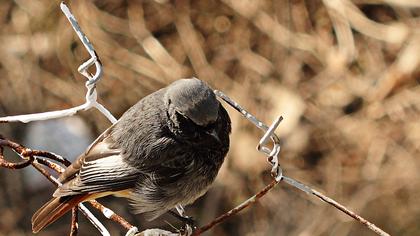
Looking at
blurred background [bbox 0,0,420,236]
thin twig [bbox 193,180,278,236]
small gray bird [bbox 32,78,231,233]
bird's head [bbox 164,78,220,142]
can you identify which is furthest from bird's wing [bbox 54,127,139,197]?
blurred background [bbox 0,0,420,236]

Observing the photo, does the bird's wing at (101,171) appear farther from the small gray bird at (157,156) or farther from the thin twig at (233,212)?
the thin twig at (233,212)

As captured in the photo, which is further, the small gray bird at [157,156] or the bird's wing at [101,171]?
the small gray bird at [157,156]

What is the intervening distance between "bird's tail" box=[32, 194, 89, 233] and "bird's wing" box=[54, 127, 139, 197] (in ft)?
0.16

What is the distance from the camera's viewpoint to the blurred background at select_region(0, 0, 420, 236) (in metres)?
5.57

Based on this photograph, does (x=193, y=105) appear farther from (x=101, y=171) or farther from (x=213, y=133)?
(x=101, y=171)

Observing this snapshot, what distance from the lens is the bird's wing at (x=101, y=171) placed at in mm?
2713

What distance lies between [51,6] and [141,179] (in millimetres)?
3559

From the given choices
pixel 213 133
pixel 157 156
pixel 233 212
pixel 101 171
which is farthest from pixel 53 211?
pixel 233 212

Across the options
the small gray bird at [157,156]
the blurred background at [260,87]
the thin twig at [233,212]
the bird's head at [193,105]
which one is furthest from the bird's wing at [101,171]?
the blurred background at [260,87]

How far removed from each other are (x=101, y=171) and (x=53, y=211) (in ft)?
0.75

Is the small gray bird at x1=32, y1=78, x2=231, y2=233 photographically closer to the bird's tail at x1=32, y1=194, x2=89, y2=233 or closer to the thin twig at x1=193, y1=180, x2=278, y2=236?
the bird's tail at x1=32, y1=194, x2=89, y2=233

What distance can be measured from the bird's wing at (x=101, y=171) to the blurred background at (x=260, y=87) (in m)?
2.45

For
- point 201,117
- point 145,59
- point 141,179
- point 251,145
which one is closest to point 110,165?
point 141,179

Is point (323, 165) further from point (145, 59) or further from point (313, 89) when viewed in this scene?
point (145, 59)
